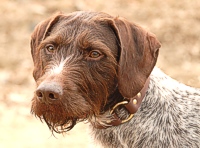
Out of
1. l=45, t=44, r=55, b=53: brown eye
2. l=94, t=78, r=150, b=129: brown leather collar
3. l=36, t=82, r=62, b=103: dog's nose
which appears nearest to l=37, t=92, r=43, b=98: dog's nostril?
l=36, t=82, r=62, b=103: dog's nose

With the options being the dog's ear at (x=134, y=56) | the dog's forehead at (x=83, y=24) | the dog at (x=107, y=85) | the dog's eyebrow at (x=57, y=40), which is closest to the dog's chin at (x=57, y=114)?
the dog at (x=107, y=85)

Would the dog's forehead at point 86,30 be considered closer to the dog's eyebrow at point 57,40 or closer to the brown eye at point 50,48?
the dog's eyebrow at point 57,40

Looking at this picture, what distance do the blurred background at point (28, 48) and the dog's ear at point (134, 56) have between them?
4.82 metres

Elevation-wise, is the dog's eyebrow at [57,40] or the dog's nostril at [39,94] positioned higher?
the dog's eyebrow at [57,40]

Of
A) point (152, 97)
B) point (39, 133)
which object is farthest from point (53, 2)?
point (152, 97)

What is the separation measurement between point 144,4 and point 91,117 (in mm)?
12121

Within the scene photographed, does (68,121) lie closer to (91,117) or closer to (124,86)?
(91,117)

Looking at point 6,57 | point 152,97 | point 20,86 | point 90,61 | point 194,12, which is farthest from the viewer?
point 194,12

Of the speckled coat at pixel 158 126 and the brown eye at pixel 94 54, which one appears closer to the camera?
the brown eye at pixel 94 54

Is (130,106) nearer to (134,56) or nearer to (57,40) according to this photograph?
(134,56)

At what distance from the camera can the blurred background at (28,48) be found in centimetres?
1025

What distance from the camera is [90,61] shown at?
489 cm

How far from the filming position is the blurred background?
10.2 m

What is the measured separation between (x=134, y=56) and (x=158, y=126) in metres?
0.76
